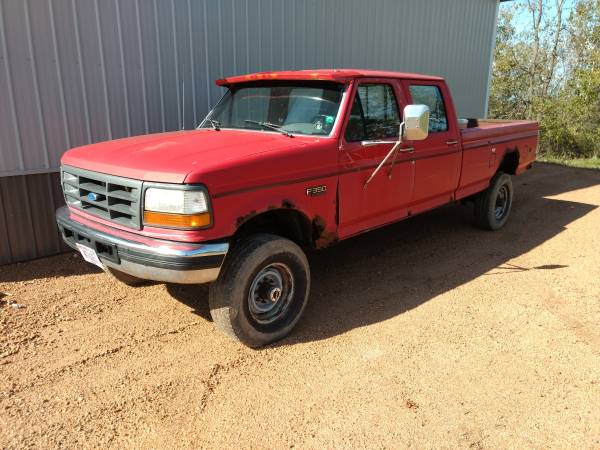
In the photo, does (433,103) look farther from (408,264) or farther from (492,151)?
(408,264)

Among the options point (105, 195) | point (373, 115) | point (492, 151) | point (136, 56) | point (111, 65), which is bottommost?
point (492, 151)

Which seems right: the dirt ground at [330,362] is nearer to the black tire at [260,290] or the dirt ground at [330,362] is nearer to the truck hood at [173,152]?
the black tire at [260,290]

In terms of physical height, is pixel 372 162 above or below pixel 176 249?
above

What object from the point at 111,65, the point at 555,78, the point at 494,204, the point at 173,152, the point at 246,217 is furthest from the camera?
the point at 555,78

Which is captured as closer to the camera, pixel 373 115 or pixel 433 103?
pixel 373 115

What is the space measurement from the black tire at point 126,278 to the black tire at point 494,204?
176 inches

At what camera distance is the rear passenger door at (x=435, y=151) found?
16.0ft

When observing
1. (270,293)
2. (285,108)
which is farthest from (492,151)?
(270,293)

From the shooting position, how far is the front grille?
3.21 metres

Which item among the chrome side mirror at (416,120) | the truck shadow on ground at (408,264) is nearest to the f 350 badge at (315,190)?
the chrome side mirror at (416,120)

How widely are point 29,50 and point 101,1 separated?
1002 millimetres

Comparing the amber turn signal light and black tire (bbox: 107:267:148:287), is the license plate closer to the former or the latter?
black tire (bbox: 107:267:148:287)

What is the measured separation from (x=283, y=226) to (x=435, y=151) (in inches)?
82.2

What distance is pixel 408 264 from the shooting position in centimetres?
534
